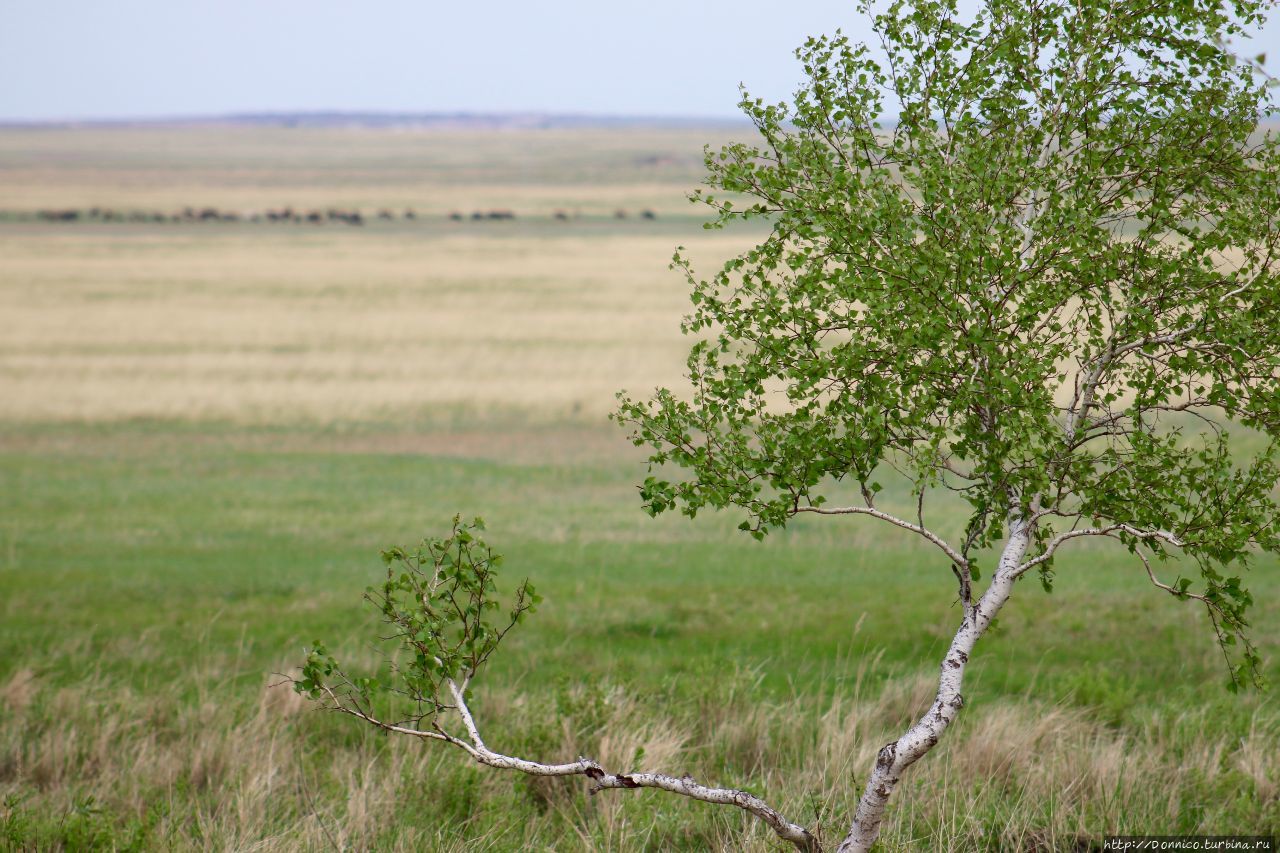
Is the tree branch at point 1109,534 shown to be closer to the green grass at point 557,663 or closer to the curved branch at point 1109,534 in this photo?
the curved branch at point 1109,534

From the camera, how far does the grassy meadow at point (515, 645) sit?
8.59m

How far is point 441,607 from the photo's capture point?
6.67m

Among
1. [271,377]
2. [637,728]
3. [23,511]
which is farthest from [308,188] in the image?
[637,728]

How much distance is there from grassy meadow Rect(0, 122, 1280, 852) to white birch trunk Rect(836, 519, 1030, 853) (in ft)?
4.46

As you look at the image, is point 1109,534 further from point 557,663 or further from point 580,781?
point 557,663

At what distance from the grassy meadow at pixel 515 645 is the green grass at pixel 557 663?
0.04 metres

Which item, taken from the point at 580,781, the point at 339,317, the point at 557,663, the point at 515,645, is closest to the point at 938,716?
the point at 580,781

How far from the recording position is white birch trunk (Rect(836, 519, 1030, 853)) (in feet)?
20.1

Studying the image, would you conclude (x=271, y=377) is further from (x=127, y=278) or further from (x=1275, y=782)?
(x=1275, y=782)

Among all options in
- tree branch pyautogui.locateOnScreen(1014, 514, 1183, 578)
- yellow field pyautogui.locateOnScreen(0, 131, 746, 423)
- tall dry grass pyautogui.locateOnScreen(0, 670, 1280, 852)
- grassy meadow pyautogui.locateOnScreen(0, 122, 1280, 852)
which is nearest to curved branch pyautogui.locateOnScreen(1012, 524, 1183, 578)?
tree branch pyautogui.locateOnScreen(1014, 514, 1183, 578)

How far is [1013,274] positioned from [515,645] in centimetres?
852

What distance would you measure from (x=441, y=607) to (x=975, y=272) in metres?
2.93

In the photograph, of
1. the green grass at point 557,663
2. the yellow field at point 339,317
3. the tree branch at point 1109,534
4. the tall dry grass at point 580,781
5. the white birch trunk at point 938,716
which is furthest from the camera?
the yellow field at point 339,317

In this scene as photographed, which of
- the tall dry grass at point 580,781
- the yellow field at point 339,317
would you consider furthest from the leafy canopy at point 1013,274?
the yellow field at point 339,317
